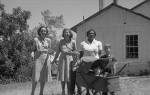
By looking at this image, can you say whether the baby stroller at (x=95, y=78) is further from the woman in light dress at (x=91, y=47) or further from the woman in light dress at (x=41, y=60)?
the woman in light dress at (x=41, y=60)

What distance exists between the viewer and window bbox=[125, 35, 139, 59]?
45.1 feet

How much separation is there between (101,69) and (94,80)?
0.55 meters

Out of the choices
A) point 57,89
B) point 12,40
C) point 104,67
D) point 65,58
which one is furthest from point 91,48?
point 12,40

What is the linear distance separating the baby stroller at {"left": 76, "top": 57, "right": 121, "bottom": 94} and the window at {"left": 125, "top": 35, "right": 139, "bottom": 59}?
859cm

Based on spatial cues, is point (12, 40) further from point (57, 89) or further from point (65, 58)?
point (65, 58)

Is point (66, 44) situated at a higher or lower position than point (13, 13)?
lower

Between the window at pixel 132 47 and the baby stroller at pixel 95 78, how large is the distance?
338 inches

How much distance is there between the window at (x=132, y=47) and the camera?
1376cm

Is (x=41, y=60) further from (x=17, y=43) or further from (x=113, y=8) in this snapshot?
(x=113, y=8)

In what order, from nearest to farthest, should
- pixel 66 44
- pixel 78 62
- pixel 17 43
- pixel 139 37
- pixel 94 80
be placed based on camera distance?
pixel 94 80, pixel 78 62, pixel 66 44, pixel 17 43, pixel 139 37

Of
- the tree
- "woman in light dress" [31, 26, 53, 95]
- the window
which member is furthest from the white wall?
"woman in light dress" [31, 26, 53, 95]

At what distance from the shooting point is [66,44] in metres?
6.16

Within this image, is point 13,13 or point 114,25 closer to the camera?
point 13,13

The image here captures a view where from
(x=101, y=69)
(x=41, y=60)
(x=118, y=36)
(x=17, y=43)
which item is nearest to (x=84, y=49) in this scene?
(x=101, y=69)
